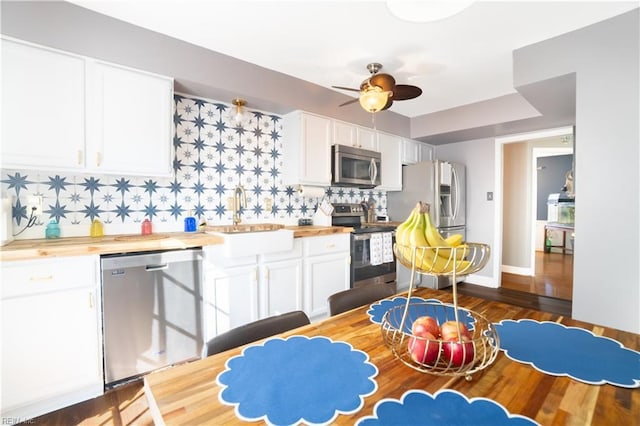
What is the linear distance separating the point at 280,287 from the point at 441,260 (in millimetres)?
1965

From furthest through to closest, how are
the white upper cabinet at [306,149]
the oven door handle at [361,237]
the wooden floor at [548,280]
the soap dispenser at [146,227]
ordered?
the wooden floor at [548,280] < the oven door handle at [361,237] < the white upper cabinet at [306,149] < the soap dispenser at [146,227]

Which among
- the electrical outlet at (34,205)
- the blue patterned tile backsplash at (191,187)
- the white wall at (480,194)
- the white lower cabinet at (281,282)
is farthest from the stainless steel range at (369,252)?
the electrical outlet at (34,205)

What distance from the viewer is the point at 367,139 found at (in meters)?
3.59

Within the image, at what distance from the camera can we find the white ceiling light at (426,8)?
0.97m

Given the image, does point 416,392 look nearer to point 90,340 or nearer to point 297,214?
point 90,340

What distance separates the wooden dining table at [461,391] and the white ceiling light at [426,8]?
1104 millimetres

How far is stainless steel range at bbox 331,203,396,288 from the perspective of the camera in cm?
310

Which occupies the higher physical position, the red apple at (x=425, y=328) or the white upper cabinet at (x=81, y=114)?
the white upper cabinet at (x=81, y=114)

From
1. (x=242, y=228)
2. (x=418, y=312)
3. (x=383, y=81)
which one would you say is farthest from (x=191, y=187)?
(x=418, y=312)

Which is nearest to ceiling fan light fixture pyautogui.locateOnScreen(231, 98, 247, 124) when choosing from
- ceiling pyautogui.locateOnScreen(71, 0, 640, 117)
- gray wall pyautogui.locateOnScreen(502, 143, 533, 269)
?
ceiling pyautogui.locateOnScreen(71, 0, 640, 117)

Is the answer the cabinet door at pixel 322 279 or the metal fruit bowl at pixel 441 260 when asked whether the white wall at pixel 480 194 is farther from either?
the metal fruit bowl at pixel 441 260

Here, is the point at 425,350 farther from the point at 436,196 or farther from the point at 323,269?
the point at 436,196

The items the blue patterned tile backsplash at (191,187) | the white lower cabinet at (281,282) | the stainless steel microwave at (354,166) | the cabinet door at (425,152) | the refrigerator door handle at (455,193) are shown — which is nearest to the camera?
the blue patterned tile backsplash at (191,187)

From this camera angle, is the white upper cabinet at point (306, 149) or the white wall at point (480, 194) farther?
the white wall at point (480, 194)
